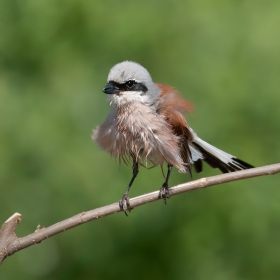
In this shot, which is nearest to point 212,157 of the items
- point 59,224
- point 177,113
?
point 177,113

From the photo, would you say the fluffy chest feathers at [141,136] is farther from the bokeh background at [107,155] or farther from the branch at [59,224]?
the branch at [59,224]

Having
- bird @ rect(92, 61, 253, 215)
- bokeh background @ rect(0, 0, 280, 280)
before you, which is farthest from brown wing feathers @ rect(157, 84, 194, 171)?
bokeh background @ rect(0, 0, 280, 280)

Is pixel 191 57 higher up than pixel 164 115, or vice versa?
pixel 191 57

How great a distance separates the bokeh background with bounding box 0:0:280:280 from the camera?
155 inches

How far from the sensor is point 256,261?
13.0 ft

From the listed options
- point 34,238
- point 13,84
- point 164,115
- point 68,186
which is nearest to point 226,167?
point 164,115

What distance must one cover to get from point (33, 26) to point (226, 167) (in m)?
2.10

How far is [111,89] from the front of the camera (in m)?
3.31

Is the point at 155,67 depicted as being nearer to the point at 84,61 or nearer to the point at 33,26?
the point at 84,61

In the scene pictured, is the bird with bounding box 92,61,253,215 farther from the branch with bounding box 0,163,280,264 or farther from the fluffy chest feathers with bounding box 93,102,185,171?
→ the branch with bounding box 0,163,280,264

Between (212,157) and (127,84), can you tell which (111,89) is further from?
(212,157)

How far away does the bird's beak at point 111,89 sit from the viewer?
329cm

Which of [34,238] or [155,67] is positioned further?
[155,67]

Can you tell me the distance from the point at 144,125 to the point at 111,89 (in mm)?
317
